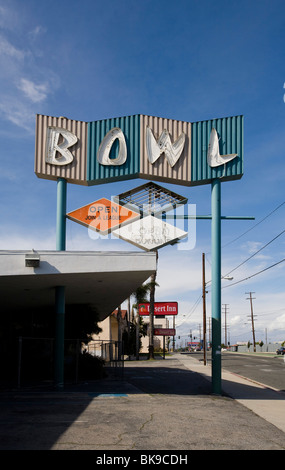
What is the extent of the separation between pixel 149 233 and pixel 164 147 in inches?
153

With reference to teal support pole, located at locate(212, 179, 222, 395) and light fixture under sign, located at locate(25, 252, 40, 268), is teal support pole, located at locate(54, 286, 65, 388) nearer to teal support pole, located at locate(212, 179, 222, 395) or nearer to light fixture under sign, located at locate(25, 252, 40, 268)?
light fixture under sign, located at locate(25, 252, 40, 268)

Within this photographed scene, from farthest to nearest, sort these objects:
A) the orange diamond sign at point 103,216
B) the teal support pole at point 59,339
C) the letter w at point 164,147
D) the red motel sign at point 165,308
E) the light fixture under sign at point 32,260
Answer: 1. the red motel sign at point 165,308
2. the letter w at point 164,147
3. the teal support pole at point 59,339
4. the orange diamond sign at point 103,216
5. the light fixture under sign at point 32,260

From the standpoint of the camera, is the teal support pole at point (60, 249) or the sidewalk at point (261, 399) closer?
the sidewalk at point (261, 399)

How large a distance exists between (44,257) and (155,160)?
21.5 feet

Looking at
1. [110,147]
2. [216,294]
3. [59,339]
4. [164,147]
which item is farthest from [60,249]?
[216,294]

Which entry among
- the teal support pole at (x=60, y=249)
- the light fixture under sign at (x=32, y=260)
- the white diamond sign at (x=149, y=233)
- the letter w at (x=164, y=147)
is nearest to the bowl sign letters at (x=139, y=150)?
the letter w at (x=164, y=147)

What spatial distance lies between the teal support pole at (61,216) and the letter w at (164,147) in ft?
13.0

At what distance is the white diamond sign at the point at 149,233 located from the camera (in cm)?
1959

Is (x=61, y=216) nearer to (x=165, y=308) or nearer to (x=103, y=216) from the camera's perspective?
(x=103, y=216)

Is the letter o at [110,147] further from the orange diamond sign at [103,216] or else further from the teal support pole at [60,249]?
the teal support pole at [60,249]

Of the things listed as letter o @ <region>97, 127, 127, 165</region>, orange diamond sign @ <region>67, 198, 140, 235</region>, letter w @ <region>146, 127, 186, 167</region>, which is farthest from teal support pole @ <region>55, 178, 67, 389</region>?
letter w @ <region>146, 127, 186, 167</region>

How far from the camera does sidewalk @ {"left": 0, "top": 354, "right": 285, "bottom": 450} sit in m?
9.90
